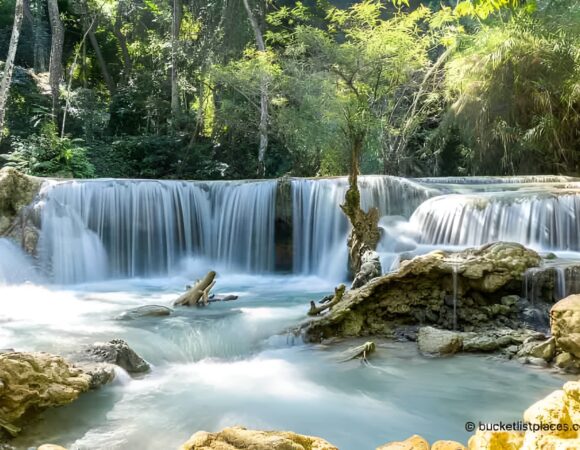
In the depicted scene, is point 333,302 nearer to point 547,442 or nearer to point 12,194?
point 547,442

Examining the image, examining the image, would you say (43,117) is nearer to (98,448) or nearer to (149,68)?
(149,68)

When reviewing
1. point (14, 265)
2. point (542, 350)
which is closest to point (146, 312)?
point (14, 265)

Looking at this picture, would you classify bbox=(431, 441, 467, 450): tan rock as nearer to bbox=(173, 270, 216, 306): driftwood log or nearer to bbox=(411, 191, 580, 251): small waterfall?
bbox=(173, 270, 216, 306): driftwood log

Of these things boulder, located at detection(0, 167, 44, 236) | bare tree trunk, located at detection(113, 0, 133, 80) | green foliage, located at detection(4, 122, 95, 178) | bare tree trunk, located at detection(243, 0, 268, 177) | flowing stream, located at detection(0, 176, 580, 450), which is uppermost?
bare tree trunk, located at detection(113, 0, 133, 80)

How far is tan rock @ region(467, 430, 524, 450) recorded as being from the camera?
1.75 meters

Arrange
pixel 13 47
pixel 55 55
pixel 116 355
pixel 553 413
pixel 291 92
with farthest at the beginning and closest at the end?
pixel 55 55 → pixel 291 92 → pixel 13 47 → pixel 116 355 → pixel 553 413

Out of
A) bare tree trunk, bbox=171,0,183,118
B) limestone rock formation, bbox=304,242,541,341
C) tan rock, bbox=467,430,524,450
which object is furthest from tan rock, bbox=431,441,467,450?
bare tree trunk, bbox=171,0,183,118

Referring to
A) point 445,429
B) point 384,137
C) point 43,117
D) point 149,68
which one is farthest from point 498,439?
point 149,68

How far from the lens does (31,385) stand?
3.71m

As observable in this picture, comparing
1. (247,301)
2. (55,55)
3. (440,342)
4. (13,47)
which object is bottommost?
(247,301)

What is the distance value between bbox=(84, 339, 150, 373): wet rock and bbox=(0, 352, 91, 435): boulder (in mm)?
618

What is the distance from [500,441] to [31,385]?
3206 millimetres

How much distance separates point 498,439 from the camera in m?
1.80

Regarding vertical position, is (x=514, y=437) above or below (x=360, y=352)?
above
